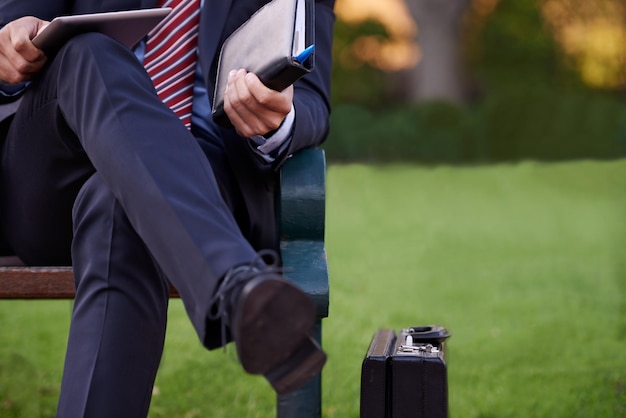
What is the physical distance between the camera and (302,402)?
6.91ft

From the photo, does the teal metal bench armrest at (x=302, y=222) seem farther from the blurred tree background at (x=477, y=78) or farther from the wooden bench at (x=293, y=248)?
Result: the blurred tree background at (x=477, y=78)

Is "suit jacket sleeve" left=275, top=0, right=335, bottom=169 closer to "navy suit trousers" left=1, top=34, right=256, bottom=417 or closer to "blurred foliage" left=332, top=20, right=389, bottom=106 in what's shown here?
"navy suit trousers" left=1, top=34, right=256, bottom=417

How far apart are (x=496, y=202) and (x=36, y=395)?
6.02 m

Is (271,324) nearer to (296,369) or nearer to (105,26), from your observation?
(296,369)

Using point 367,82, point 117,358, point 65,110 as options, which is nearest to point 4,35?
point 65,110

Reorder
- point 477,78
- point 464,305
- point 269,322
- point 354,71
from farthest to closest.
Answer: point 477,78 < point 354,71 < point 464,305 < point 269,322

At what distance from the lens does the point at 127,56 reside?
183 centimetres

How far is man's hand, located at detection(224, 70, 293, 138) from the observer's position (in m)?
1.84

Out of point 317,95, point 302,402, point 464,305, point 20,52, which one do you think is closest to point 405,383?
point 302,402

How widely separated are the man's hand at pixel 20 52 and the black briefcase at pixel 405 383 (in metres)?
0.87

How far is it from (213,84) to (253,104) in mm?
326

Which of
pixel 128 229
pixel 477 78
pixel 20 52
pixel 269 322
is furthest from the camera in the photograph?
pixel 477 78

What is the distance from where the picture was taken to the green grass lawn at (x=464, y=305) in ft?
10.5

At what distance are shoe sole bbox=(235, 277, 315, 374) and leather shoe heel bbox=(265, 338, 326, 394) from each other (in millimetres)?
20
